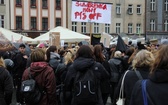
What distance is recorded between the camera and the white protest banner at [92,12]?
14750 mm

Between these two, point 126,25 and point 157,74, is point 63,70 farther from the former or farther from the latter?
point 126,25

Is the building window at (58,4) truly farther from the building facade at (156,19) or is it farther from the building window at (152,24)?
the building window at (152,24)

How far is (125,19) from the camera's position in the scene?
5209 centimetres

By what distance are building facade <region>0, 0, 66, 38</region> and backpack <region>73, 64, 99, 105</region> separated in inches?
1570

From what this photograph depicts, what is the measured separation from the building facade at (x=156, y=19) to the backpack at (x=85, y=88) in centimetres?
4827

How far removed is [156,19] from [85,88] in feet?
162

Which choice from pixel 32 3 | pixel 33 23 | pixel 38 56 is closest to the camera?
pixel 38 56

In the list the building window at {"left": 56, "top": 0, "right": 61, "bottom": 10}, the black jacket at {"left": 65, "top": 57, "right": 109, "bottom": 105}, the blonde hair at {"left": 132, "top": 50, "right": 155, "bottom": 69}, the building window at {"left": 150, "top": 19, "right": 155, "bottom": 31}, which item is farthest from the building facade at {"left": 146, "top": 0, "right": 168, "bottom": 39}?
the blonde hair at {"left": 132, "top": 50, "right": 155, "bottom": 69}

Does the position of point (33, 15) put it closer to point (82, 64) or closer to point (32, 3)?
point (32, 3)

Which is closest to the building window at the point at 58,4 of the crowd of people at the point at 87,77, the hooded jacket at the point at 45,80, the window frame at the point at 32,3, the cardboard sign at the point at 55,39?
the window frame at the point at 32,3

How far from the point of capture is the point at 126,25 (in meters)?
52.1

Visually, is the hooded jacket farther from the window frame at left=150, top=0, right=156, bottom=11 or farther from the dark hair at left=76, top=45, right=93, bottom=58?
the window frame at left=150, top=0, right=156, bottom=11

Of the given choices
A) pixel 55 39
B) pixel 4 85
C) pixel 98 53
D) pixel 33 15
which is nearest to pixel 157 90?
pixel 4 85

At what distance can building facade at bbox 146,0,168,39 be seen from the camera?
175 ft
